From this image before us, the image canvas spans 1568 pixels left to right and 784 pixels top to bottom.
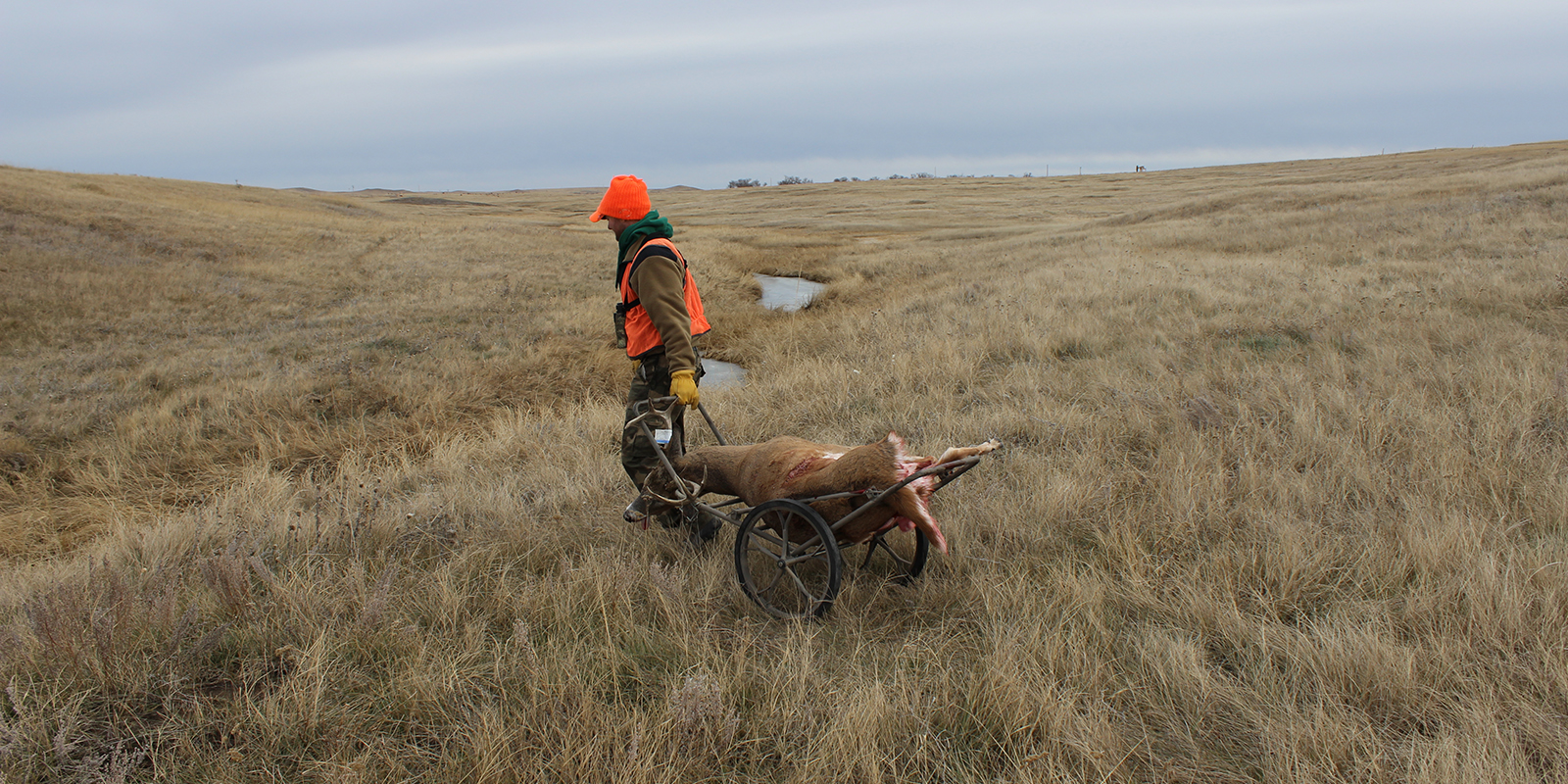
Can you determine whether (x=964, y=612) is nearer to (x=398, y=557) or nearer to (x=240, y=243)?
(x=398, y=557)

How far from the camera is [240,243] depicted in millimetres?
22484

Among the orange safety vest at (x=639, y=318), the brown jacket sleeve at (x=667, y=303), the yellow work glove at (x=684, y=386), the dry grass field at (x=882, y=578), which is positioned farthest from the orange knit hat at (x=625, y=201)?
the dry grass field at (x=882, y=578)

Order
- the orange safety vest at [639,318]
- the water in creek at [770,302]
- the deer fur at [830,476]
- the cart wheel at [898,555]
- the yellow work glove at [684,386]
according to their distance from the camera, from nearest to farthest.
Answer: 1. the deer fur at [830,476]
2. the cart wheel at [898,555]
3. the yellow work glove at [684,386]
4. the orange safety vest at [639,318]
5. the water in creek at [770,302]

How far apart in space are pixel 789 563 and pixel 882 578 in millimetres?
556

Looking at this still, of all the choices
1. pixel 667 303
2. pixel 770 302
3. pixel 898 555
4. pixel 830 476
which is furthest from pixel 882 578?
pixel 770 302

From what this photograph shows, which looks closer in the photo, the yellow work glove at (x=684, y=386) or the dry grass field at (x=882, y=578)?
the dry grass field at (x=882, y=578)

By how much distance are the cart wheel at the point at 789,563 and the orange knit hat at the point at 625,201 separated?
1.81 metres

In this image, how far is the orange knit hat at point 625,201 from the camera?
4.08 metres

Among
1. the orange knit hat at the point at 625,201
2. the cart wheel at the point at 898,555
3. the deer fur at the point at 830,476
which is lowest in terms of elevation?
the cart wheel at the point at 898,555

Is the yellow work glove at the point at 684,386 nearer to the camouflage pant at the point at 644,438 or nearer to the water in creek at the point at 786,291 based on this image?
the camouflage pant at the point at 644,438

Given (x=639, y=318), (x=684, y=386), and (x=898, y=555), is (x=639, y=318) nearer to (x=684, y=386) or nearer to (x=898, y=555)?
(x=684, y=386)

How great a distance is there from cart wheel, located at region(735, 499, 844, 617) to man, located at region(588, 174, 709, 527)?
745 mm

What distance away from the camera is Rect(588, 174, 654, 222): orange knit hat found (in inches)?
161

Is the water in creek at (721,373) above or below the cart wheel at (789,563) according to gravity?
below
